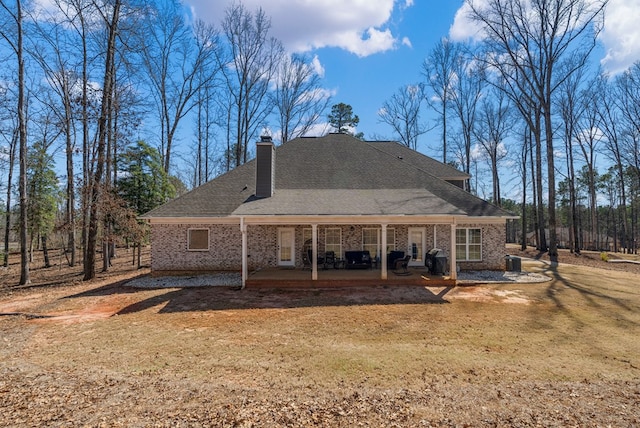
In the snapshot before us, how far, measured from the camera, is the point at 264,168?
14.8 m

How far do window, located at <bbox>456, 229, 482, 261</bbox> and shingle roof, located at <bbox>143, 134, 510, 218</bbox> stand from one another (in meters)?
1.03

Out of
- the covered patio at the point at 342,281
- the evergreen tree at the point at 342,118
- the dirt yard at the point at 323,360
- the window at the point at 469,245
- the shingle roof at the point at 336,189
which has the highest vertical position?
the evergreen tree at the point at 342,118

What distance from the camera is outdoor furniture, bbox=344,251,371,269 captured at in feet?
43.9

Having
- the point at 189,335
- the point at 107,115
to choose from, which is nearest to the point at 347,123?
the point at 107,115

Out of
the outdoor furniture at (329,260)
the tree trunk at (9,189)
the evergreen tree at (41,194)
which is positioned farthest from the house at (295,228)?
the tree trunk at (9,189)

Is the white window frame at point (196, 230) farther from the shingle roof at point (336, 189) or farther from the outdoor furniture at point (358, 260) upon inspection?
the outdoor furniture at point (358, 260)

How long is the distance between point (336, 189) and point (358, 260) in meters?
3.87

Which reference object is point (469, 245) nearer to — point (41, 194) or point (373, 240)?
Result: point (373, 240)

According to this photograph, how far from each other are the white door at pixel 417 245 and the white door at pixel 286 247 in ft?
17.4

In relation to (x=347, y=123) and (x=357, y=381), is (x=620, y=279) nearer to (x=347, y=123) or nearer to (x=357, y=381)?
(x=357, y=381)

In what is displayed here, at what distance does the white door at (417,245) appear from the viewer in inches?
572

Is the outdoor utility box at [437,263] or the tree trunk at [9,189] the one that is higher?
the tree trunk at [9,189]

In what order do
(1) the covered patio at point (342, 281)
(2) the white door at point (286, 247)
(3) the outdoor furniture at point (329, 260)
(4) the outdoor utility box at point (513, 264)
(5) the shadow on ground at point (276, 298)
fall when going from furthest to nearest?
(2) the white door at point (286, 247) → (4) the outdoor utility box at point (513, 264) → (3) the outdoor furniture at point (329, 260) → (1) the covered patio at point (342, 281) → (5) the shadow on ground at point (276, 298)

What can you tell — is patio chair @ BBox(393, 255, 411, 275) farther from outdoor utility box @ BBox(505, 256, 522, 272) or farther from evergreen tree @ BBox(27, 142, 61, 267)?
evergreen tree @ BBox(27, 142, 61, 267)
